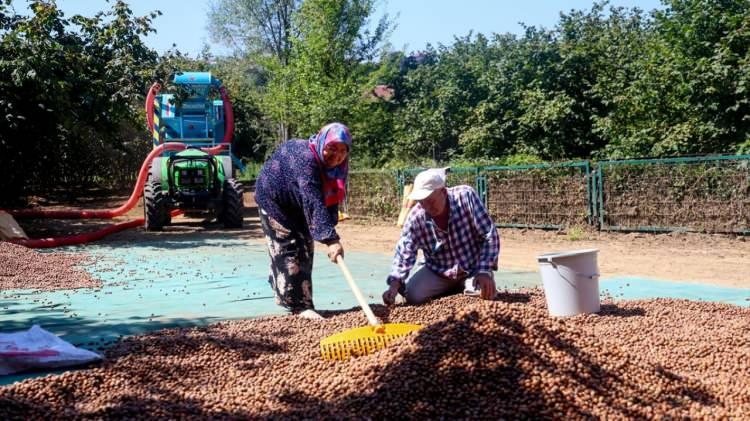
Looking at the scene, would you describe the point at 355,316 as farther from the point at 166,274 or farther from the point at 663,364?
the point at 166,274

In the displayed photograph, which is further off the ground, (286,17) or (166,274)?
(286,17)

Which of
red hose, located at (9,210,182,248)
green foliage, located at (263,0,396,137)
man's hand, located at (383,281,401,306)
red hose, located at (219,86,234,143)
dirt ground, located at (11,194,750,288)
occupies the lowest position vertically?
dirt ground, located at (11,194,750,288)

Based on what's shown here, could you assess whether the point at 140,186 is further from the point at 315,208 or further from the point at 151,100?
the point at 315,208

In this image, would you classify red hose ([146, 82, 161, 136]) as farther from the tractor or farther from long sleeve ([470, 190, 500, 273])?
long sleeve ([470, 190, 500, 273])

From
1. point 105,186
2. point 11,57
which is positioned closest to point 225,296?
point 11,57

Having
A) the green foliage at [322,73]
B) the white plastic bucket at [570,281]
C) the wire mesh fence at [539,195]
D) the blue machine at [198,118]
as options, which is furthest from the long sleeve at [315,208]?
the green foliage at [322,73]

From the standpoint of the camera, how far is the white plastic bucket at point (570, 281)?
4461 mm

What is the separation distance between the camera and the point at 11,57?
11.0 m

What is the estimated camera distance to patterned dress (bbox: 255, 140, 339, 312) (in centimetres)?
460

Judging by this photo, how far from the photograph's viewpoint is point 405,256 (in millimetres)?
4766

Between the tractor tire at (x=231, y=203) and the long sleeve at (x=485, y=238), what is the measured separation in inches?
338

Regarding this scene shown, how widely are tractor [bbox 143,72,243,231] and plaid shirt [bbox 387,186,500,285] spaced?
8.22m

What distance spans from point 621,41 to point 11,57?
13.4m

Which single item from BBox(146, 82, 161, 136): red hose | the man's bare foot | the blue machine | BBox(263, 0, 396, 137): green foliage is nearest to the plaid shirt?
the man's bare foot
